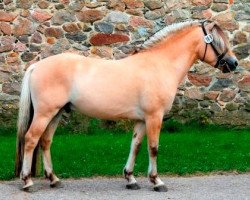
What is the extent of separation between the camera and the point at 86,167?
31.9 ft

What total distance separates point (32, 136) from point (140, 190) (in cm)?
150

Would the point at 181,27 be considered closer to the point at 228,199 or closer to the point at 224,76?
the point at 228,199

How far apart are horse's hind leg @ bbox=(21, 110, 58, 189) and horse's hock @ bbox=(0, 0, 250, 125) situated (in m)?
5.31

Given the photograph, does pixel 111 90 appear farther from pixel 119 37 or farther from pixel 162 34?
pixel 119 37

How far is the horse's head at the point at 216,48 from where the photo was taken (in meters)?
8.62

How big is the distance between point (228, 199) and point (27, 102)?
2.72 metres

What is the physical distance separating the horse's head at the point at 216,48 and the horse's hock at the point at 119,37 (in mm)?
5199

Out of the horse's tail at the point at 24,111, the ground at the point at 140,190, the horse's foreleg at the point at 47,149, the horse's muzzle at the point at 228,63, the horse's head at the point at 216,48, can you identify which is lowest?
the ground at the point at 140,190

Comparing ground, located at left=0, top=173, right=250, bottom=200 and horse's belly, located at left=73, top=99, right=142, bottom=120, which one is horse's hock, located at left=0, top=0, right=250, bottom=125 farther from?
horse's belly, located at left=73, top=99, right=142, bottom=120

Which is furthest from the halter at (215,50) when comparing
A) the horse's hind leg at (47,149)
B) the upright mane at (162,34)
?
the horse's hind leg at (47,149)

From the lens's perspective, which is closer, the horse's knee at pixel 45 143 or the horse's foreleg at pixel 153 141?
the horse's foreleg at pixel 153 141

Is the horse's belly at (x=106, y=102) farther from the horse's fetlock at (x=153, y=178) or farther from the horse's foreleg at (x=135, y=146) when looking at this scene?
the horse's fetlock at (x=153, y=178)

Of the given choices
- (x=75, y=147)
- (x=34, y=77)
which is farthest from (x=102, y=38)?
(x=34, y=77)

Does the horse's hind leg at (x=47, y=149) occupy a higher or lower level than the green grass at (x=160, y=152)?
higher
